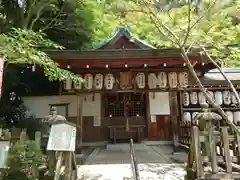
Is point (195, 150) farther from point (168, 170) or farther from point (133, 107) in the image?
point (133, 107)

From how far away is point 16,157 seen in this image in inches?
234

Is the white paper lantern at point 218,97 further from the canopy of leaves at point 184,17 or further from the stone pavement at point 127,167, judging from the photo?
the canopy of leaves at point 184,17

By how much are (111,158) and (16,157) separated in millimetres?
4614

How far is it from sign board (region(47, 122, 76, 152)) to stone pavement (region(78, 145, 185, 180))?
186 cm

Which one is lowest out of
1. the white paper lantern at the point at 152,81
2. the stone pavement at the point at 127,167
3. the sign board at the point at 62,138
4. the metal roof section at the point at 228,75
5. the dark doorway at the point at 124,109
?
the stone pavement at the point at 127,167

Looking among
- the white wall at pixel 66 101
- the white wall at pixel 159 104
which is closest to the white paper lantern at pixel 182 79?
the white wall at pixel 159 104

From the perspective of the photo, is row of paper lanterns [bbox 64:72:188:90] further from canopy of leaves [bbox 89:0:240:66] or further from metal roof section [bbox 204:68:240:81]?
canopy of leaves [bbox 89:0:240:66]

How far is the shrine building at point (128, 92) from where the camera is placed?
10578 mm

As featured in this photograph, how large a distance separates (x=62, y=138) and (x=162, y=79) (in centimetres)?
644

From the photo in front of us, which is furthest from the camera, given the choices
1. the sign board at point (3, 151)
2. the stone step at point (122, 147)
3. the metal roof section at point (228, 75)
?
the metal roof section at point (228, 75)

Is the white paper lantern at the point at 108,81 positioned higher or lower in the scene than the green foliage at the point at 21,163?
higher

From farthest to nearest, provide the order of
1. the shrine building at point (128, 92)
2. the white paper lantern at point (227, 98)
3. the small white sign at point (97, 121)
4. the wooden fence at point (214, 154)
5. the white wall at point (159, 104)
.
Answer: the white wall at point (159, 104) → the small white sign at point (97, 121) → the white paper lantern at point (227, 98) → the shrine building at point (128, 92) → the wooden fence at point (214, 154)

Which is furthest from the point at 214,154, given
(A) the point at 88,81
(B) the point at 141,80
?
(A) the point at 88,81

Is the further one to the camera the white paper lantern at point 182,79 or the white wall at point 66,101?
the white wall at point 66,101
